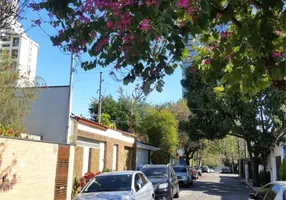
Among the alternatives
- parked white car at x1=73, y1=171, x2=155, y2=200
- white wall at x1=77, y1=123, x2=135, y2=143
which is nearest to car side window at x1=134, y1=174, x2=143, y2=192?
parked white car at x1=73, y1=171, x2=155, y2=200

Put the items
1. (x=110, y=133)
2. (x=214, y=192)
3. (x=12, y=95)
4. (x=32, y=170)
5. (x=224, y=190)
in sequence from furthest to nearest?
(x=224, y=190) < (x=214, y=192) < (x=110, y=133) < (x=12, y=95) < (x=32, y=170)

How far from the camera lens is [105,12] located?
5004 mm

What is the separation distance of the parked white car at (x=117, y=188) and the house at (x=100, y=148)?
578cm

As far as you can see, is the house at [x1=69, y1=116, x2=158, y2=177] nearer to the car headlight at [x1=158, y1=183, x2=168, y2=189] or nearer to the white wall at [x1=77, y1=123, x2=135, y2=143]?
the white wall at [x1=77, y1=123, x2=135, y2=143]

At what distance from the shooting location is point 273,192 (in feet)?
25.8

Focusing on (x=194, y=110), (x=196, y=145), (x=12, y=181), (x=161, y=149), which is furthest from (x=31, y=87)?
(x=196, y=145)

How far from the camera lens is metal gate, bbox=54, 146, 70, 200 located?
46.5 ft

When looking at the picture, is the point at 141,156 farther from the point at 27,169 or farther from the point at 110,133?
the point at 27,169

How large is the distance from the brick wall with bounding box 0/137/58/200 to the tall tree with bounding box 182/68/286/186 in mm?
16352

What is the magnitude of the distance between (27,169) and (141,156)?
21168 mm

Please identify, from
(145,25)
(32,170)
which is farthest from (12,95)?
(145,25)

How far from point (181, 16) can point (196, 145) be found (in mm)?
53680

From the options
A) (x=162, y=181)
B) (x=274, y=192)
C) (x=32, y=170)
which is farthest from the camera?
(x=162, y=181)

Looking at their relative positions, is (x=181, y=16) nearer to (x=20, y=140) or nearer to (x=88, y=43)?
(x=88, y=43)
